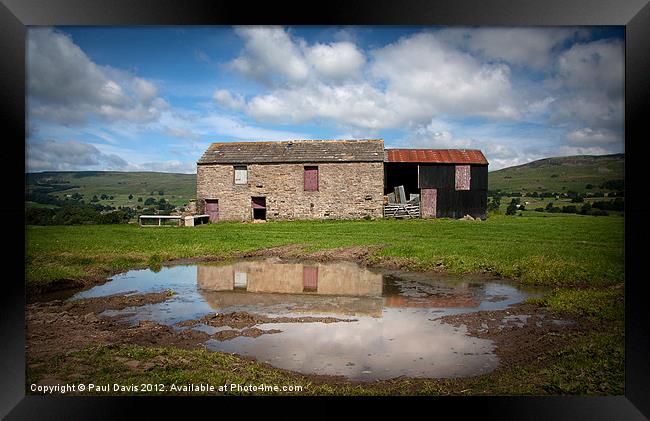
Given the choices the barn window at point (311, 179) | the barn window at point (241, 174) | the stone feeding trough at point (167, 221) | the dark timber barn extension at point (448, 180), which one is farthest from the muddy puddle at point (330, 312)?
the dark timber barn extension at point (448, 180)

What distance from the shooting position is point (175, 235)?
16.9m

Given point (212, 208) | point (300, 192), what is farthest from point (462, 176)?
point (212, 208)

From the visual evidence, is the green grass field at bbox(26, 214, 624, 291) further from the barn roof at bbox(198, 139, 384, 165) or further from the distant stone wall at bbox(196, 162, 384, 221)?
the barn roof at bbox(198, 139, 384, 165)

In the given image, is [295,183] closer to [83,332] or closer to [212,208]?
[212,208]

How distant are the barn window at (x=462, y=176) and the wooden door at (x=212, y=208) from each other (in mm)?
13621

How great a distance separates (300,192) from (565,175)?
46.6ft

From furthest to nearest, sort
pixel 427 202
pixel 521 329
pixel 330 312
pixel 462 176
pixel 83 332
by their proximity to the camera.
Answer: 1. pixel 427 202
2. pixel 462 176
3. pixel 330 312
4. pixel 521 329
5. pixel 83 332

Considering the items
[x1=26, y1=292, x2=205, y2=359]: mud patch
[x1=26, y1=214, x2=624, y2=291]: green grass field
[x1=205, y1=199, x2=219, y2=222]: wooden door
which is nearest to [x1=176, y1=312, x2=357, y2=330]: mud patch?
[x1=26, y1=292, x2=205, y2=359]: mud patch

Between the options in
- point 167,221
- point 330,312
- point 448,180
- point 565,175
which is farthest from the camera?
point 448,180

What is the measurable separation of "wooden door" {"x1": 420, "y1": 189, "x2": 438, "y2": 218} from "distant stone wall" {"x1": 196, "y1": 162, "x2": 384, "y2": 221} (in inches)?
92.4

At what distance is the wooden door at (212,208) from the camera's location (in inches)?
1037

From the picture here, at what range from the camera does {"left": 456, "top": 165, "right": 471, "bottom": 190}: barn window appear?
25641 millimetres

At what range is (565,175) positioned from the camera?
51.3 ft
